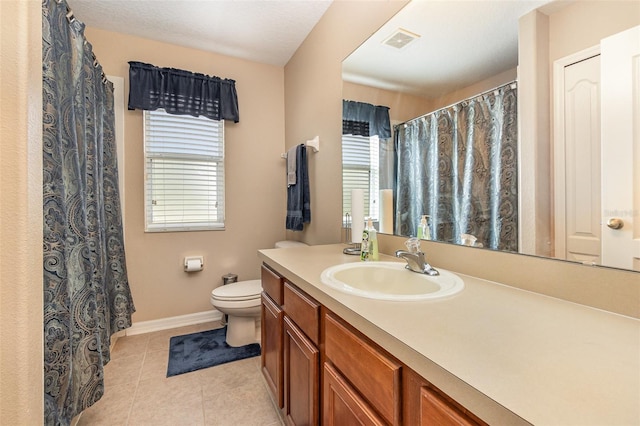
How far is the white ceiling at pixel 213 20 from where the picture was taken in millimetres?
1999

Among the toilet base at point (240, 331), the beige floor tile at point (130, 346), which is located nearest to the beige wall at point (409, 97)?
the toilet base at point (240, 331)

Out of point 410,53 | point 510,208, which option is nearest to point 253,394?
point 510,208

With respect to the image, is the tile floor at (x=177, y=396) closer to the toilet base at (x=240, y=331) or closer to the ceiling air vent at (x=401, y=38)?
the toilet base at (x=240, y=331)

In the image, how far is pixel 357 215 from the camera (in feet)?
5.22

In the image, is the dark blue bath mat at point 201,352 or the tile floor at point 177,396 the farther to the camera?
the dark blue bath mat at point 201,352

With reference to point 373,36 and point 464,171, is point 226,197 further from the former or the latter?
point 464,171

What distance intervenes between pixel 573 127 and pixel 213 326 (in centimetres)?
274

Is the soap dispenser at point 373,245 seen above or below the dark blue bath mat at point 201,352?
above

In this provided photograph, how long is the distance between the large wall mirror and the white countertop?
20cm

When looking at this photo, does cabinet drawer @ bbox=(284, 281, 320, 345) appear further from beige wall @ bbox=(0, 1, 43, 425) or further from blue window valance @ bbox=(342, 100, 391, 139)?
blue window valance @ bbox=(342, 100, 391, 139)

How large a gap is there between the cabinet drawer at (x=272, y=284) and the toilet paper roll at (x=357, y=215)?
0.51 m

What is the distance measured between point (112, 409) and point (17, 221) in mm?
1387

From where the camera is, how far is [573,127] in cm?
75

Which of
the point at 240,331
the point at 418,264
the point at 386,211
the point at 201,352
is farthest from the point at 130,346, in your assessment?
the point at 418,264
